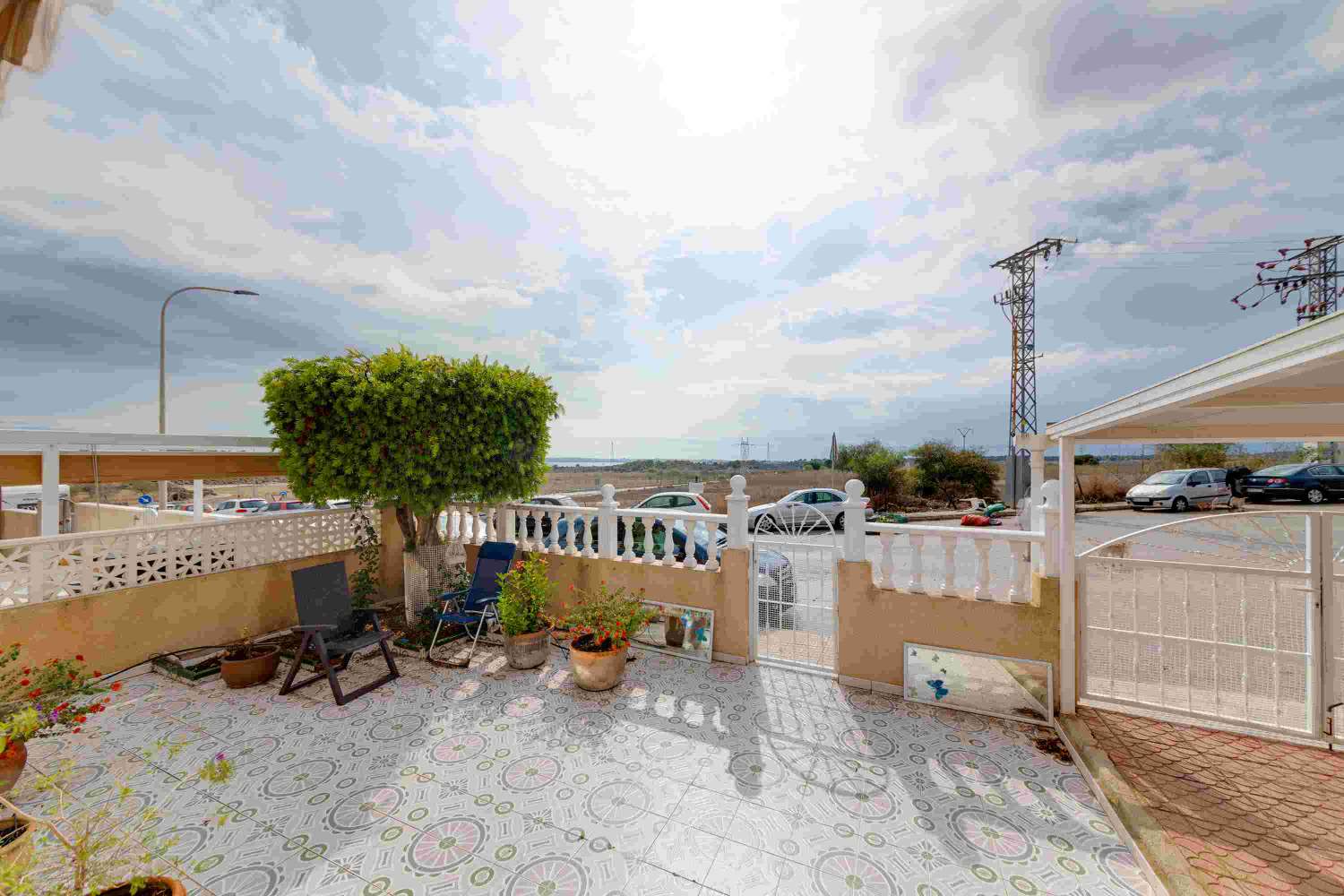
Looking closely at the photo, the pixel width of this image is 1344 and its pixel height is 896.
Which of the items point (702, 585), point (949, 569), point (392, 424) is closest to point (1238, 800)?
point (949, 569)

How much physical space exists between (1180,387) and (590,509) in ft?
16.3

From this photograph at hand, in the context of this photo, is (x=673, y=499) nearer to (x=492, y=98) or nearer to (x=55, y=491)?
(x=492, y=98)

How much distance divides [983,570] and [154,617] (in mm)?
7735

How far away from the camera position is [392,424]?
4.84 metres

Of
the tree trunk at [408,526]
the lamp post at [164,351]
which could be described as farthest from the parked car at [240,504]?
the tree trunk at [408,526]

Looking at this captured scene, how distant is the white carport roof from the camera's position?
191 cm

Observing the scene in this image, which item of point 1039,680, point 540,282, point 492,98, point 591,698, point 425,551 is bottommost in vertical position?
point 591,698

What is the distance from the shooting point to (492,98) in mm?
5516

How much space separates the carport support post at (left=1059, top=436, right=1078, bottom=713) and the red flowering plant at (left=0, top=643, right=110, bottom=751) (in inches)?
260

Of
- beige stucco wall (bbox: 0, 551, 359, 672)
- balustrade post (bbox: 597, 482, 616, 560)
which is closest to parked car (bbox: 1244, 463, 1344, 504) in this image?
balustrade post (bbox: 597, 482, 616, 560)

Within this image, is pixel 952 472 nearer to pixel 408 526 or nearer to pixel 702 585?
pixel 702 585

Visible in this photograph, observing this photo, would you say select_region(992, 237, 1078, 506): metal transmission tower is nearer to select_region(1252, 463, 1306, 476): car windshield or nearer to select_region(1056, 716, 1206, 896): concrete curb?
select_region(1252, 463, 1306, 476): car windshield

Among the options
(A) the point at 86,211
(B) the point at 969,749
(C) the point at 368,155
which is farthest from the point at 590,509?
(A) the point at 86,211

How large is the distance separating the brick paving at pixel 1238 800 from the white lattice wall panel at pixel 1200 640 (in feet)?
0.67
